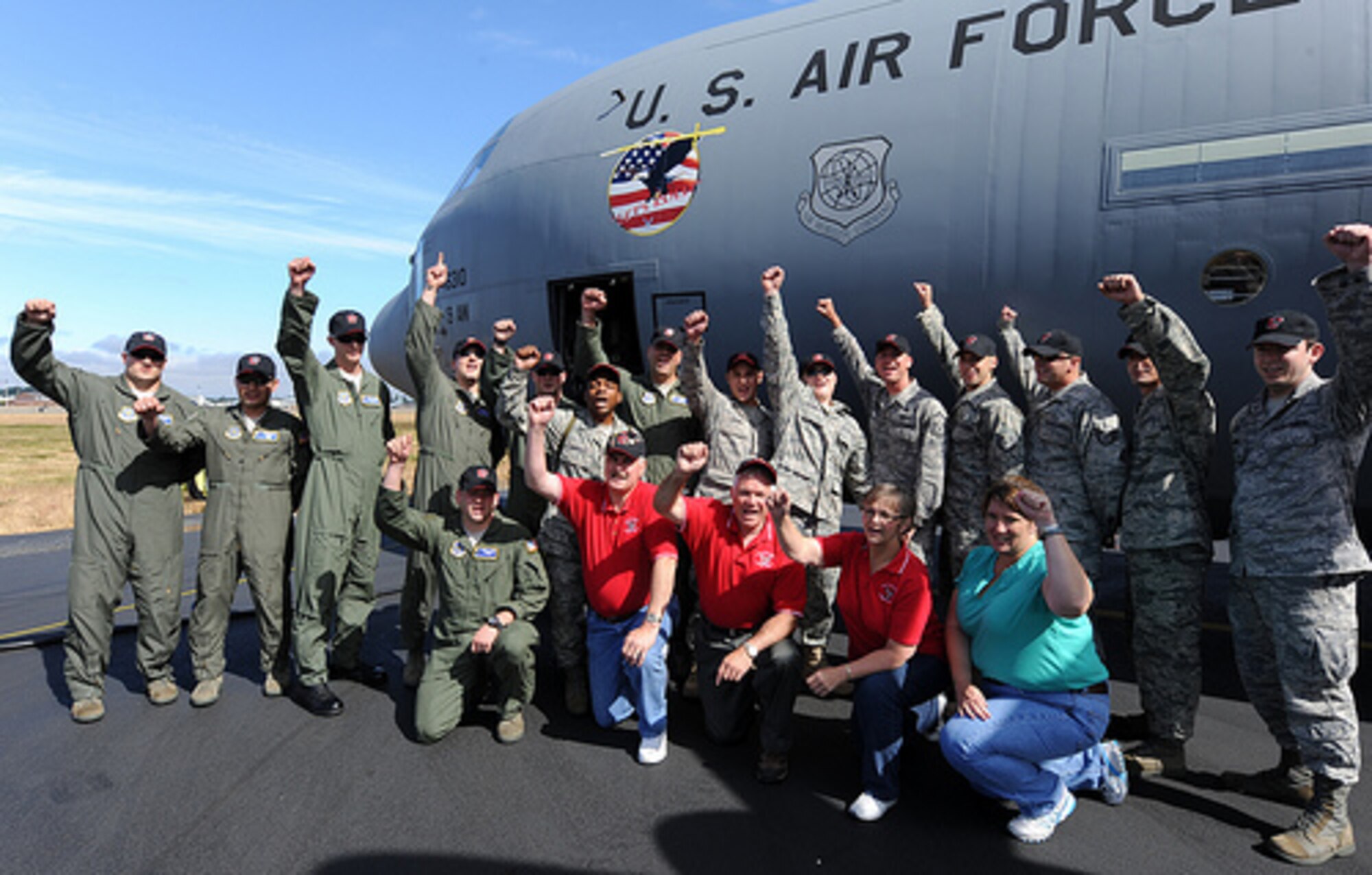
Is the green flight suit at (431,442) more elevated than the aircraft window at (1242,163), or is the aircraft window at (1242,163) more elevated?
the aircraft window at (1242,163)

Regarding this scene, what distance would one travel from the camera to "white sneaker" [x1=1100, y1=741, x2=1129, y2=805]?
3.54 metres

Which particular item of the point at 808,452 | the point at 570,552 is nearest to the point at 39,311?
the point at 570,552

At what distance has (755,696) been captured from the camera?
4.27m

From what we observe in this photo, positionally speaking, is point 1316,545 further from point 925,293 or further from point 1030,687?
point 925,293

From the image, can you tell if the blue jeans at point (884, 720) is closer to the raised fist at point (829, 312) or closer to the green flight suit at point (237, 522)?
the raised fist at point (829, 312)

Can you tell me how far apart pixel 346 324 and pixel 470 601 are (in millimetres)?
1943

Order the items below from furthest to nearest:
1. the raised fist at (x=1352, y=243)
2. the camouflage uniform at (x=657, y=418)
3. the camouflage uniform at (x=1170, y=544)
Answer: the camouflage uniform at (x=657, y=418), the camouflage uniform at (x=1170, y=544), the raised fist at (x=1352, y=243)

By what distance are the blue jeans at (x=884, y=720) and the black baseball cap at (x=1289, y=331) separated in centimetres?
211

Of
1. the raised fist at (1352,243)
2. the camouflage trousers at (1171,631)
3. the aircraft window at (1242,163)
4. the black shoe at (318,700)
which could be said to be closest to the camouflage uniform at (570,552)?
the black shoe at (318,700)

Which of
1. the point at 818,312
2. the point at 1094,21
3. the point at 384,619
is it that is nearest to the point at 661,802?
Result: the point at 818,312

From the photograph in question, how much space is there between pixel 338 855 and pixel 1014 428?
3855mm

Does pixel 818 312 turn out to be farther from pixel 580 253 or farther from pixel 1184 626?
pixel 1184 626

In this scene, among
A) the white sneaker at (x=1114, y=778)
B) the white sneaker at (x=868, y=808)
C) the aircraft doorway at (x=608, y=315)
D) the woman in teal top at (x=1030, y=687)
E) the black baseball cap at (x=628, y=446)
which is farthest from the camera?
the aircraft doorway at (x=608, y=315)

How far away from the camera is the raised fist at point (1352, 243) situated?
2.90m
